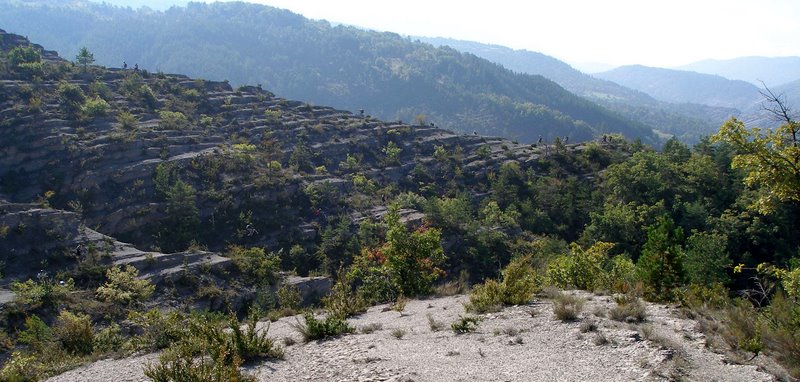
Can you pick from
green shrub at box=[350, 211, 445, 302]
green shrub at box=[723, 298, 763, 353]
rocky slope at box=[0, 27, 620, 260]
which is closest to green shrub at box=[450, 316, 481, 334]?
green shrub at box=[723, 298, 763, 353]

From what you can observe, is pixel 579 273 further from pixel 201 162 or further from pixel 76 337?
pixel 201 162

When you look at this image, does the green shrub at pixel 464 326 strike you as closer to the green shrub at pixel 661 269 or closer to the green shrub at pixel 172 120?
the green shrub at pixel 661 269

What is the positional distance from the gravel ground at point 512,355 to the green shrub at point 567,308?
0.68 feet

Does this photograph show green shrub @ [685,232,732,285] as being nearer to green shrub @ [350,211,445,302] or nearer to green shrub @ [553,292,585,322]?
green shrub @ [350,211,445,302]

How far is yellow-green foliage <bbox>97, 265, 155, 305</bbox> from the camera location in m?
25.7

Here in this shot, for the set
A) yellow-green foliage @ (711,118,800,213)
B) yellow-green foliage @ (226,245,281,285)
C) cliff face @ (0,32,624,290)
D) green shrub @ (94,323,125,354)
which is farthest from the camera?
cliff face @ (0,32,624,290)

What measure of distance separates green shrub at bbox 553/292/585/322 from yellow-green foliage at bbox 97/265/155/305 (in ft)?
71.8

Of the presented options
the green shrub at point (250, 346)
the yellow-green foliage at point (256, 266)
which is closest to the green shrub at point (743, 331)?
the green shrub at point (250, 346)

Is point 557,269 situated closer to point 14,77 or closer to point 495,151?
point 495,151

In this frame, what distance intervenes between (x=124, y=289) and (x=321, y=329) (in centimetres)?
2072

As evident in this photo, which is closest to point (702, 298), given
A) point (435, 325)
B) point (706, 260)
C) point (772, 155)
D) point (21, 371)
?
point (772, 155)

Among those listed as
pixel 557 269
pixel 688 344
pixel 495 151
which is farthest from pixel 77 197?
pixel 495 151

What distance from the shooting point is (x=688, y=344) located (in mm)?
9273

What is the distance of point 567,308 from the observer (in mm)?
11547
